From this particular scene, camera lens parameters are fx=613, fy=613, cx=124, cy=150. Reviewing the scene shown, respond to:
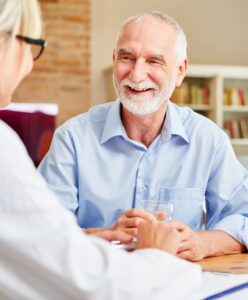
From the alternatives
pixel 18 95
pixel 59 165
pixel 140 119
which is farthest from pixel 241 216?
pixel 18 95

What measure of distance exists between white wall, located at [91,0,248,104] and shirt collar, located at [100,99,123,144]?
4.77 meters

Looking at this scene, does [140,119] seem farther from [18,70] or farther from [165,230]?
[18,70]

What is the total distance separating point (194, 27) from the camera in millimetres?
7254

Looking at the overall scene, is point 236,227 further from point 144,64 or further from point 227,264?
point 144,64

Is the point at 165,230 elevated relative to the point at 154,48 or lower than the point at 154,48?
lower

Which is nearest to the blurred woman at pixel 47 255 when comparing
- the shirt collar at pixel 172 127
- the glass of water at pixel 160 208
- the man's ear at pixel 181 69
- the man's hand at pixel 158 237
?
the man's hand at pixel 158 237

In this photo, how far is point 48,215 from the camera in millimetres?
927

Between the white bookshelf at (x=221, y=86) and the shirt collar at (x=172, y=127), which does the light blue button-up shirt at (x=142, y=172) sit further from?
the white bookshelf at (x=221, y=86)

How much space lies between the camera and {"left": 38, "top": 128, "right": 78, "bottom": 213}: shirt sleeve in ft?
6.44

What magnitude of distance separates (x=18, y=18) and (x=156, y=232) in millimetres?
541

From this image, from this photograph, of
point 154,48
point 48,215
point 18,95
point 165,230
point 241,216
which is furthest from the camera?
point 18,95

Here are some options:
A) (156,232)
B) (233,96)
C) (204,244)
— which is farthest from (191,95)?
(156,232)

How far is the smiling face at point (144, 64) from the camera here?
2.04 meters

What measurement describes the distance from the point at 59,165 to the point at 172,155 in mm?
381
